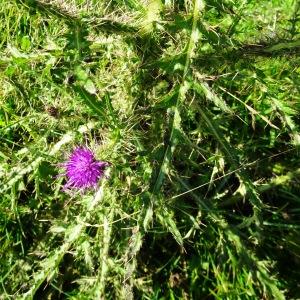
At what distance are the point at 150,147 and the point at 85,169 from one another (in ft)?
0.99

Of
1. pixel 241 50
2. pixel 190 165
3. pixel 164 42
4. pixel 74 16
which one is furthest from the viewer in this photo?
pixel 190 165

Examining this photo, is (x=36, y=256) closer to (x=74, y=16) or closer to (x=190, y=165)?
(x=190, y=165)

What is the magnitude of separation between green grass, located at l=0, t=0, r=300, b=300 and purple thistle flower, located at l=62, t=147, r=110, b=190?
0.22 feet

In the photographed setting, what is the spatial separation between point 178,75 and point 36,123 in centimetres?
97

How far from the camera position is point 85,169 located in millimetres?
1972

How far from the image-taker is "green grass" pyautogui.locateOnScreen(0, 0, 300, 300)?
1.77m

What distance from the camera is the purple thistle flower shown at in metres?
1.98

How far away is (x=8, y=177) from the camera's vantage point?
88.5 inches

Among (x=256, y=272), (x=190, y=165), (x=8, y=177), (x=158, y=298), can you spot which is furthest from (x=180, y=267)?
(x=8, y=177)

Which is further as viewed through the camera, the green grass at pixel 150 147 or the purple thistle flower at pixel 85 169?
the purple thistle flower at pixel 85 169

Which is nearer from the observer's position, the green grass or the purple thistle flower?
the green grass

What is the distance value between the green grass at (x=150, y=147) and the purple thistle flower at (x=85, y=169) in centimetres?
7

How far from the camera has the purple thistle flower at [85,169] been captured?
1977 millimetres

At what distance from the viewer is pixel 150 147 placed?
81.0 inches
